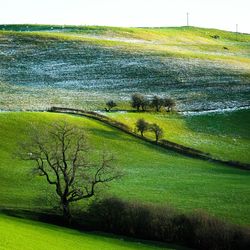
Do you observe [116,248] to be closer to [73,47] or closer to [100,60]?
[100,60]

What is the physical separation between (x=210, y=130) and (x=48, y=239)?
4223 cm

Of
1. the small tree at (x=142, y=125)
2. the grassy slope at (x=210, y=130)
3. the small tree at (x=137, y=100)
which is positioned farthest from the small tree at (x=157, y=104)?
the small tree at (x=142, y=125)

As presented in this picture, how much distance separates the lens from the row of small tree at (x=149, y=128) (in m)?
67.3

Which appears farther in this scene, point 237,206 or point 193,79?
point 193,79

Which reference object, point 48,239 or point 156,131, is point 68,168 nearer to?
point 156,131

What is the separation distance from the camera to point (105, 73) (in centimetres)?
11425

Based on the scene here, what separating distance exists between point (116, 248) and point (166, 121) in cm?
4029

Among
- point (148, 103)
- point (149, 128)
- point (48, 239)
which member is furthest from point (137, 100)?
point (48, 239)

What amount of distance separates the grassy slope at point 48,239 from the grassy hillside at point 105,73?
44724mm

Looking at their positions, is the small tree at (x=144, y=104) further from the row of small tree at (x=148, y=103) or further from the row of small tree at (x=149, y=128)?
the row of small tree at (x=149, y=128)

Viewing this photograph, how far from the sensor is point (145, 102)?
275ft

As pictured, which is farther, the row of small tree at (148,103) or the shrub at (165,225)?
the row of small tree at (148,103)

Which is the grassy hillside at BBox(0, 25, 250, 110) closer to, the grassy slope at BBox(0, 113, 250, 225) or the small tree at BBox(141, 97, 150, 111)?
the small tree at BBox(141, 97, 150, 111)

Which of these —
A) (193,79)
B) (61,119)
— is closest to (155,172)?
(61,119)
